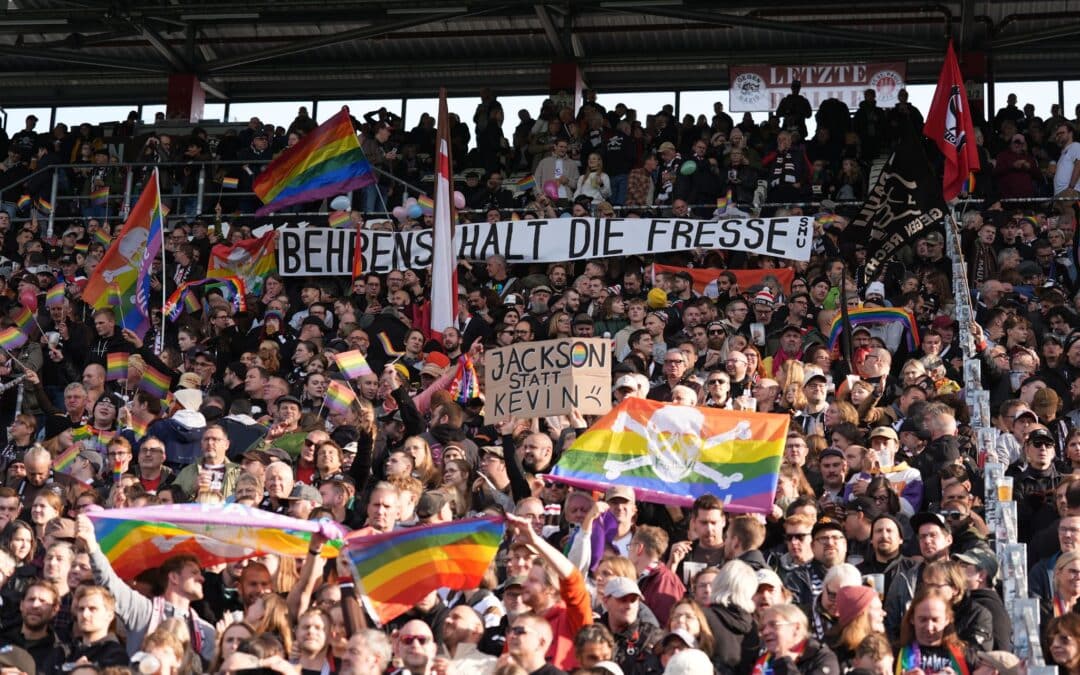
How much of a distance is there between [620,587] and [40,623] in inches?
125

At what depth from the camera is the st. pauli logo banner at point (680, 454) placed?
11266mm

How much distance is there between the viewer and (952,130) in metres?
18.3

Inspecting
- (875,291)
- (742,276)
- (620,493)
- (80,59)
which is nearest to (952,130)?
(875,291)

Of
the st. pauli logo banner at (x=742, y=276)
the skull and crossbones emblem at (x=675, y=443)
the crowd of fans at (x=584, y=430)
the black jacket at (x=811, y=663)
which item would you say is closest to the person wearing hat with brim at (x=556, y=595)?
the crowd of fans at (x=584, y=430)

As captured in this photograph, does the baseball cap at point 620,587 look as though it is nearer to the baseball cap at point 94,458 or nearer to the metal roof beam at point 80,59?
the baseball cap at point 94,458

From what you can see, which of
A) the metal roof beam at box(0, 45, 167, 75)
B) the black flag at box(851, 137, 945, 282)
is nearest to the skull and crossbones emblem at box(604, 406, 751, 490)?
the black flag at box(851, 137, 945, 282)

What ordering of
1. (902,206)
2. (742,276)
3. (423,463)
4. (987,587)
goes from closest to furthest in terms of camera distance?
(987,587) → (423,463) → (902,206) → (742,276)

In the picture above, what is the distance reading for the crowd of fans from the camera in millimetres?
9250

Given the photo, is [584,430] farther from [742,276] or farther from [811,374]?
[742,276]

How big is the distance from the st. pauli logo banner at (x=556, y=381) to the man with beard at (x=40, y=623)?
3.56m

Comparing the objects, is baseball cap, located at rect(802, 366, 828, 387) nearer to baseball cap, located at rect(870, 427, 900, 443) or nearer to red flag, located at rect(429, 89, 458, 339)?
baseball cap, located at rect(870, 427, 900, 443)

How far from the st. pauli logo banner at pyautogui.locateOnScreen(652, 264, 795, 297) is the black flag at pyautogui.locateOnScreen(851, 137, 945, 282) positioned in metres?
1.43

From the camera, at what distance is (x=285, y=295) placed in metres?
19.3

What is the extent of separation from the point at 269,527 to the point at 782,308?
299 inches
